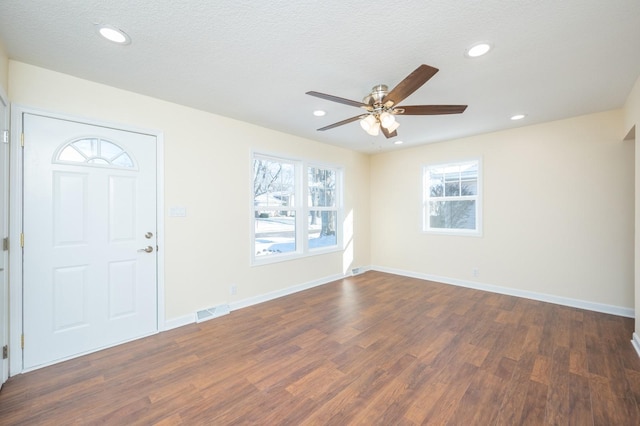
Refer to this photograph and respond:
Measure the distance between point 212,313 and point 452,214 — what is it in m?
4.27

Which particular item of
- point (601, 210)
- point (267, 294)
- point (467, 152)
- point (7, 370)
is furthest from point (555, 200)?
point (7, 370)

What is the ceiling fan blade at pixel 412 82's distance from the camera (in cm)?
182

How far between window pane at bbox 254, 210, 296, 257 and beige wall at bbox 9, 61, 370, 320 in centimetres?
25

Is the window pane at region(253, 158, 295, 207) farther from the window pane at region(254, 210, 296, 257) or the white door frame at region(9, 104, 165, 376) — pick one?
the white door frame at region(9, 104, 165, 376)

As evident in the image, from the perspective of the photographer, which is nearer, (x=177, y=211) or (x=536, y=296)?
(x=177, y=211)

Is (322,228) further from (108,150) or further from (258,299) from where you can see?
(108,150)

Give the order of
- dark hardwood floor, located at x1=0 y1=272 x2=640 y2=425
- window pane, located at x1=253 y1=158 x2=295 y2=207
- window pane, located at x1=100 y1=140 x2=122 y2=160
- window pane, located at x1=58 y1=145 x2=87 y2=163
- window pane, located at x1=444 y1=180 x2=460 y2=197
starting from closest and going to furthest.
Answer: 1. dark hardwood floor, located at x1=0 y1=272 x2=640 y2=425
2. window pane, located at x1=58 y1=145 x2=87 y2=163
3. window pane, located at x1=100 y1=140 x2=122 y2=160
4. window pane, located at x1=253 y1=158 x2=295 y2=207
5. window pane, located at x1=444 y1=180 x2=460 y2=197

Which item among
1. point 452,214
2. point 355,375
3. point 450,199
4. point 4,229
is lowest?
point 355,375

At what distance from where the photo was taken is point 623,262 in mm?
3377

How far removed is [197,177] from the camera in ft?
11.0

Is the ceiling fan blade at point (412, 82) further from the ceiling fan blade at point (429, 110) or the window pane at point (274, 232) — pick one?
the window pane at point (274, 232)

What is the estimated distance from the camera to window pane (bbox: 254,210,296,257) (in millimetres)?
4141

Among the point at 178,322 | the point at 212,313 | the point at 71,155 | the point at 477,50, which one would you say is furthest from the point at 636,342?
the point at 71,155

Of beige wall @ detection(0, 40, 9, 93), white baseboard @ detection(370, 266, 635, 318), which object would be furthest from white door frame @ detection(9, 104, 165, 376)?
white baseboard @ detection(370, 266, 635, 318)
